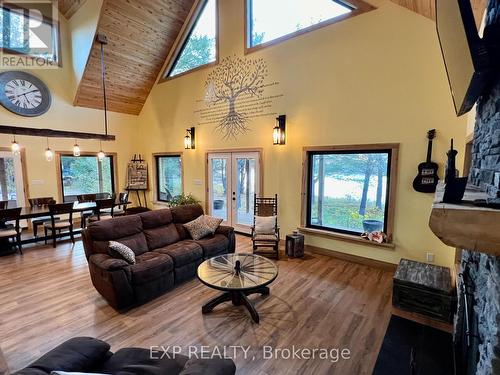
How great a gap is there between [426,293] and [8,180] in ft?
27.0

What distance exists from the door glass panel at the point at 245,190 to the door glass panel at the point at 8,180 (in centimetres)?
525

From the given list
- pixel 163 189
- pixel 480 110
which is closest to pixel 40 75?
pixel 163 189

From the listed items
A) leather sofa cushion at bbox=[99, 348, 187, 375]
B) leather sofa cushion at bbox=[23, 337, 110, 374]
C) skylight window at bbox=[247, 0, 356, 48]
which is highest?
skylight window at bbox=[247, 0, 356, 48]

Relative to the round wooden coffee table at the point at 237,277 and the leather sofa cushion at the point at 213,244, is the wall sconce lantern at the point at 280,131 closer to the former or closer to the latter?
the leather sofa cushion at the point at 213,244

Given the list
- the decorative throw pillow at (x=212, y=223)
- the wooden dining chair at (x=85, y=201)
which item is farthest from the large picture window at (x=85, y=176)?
the decorative throw pillow at (x=212, y=223)

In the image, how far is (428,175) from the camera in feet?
11.6

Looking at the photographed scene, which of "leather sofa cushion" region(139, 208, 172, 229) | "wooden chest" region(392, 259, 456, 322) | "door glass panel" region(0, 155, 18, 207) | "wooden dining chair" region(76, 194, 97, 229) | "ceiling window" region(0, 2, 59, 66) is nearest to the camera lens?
"wooden chest" region(392, 259, 456, 322)

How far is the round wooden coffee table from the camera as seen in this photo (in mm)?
2666

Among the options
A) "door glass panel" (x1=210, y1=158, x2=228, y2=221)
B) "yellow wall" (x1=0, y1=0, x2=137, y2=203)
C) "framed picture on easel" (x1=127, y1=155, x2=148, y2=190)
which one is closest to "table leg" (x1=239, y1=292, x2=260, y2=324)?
"door glass panel" (x1=210, y1=158, x2=228, y2=221)

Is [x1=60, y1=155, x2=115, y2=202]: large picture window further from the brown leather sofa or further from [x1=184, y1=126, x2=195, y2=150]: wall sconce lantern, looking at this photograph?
the brown leather sofa

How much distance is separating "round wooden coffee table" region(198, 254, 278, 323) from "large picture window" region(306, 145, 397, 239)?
192 cm

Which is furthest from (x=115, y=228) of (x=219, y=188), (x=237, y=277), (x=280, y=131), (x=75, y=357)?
(x=280, y=131)

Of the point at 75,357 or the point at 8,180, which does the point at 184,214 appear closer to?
the point at 75,357

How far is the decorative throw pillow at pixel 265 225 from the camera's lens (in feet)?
15.4
